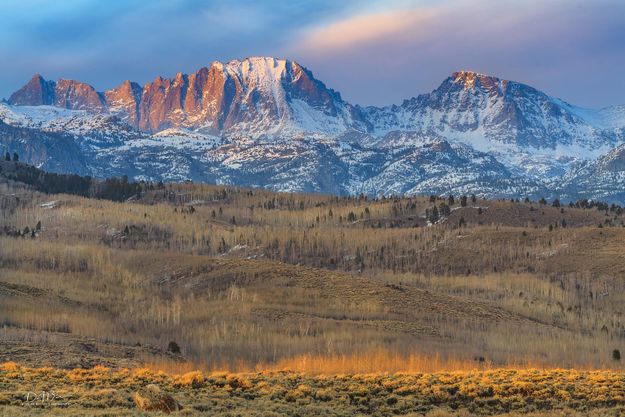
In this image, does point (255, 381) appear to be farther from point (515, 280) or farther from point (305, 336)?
point (515, 280)

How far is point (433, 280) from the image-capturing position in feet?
640

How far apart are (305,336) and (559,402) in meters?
58.1
